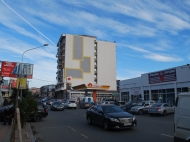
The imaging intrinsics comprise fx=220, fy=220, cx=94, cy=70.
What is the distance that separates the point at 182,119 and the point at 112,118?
6.08 metres

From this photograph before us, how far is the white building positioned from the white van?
24.0 m

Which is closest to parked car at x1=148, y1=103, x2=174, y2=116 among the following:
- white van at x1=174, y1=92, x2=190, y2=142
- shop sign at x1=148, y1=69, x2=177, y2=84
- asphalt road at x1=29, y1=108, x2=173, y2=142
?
shop sign at x1=148, y1=69, x2=177, y2=84

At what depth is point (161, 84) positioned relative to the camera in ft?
116

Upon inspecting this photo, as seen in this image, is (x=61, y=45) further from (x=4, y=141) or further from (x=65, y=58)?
(x=4, y=141)

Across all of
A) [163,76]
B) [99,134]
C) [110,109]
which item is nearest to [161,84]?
[163,76]

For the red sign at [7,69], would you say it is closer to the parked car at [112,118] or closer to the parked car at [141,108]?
the parked car at [141,108]

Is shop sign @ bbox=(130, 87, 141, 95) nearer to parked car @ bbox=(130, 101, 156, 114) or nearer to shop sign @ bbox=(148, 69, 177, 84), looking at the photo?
shop sign @ bbox=(148, 69, 177, 84)

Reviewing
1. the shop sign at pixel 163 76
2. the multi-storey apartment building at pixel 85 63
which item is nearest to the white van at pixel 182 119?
the shop sign at pixel 163 76

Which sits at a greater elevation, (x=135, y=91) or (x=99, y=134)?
(x=135, y=91)

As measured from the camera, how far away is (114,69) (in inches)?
4011

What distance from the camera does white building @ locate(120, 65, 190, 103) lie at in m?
30.8

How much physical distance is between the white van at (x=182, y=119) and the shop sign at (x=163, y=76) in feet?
88.2

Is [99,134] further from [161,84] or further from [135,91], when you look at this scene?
[135,91]

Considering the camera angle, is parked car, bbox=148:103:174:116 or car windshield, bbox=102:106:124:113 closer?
car windshield, bbox=102:106:124:113
